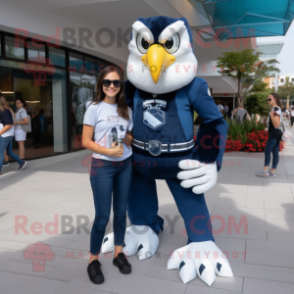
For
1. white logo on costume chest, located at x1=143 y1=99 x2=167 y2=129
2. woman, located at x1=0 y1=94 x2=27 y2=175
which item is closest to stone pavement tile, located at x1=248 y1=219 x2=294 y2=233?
white logo on costume chest, located at x1=143 y1=99 x2=167 y2=129

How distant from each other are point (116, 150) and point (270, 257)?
1.77 meters

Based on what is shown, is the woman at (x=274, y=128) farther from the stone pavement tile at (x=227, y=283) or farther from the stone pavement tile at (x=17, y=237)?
the stone pavement tile at (x=17, y=237)

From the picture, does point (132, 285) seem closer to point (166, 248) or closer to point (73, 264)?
point (73, 264)

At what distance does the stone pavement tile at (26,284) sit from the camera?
7.97 ft

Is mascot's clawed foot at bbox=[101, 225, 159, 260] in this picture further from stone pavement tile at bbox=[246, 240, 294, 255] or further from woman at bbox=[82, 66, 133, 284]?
stone pavement tile at bbox=[246, 240, 294, 255]

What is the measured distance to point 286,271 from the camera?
2707mm

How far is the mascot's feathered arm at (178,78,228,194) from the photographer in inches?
100

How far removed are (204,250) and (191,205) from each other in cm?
38

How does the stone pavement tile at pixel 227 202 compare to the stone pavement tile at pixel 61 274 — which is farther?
the stone pavement tile at pixel 227 202

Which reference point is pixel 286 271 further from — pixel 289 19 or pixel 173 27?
pixel 289 19

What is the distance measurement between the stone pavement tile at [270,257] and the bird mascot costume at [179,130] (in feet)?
1.37

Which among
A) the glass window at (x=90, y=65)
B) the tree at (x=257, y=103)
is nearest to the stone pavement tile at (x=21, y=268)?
the glass window at (x=90, y=65)

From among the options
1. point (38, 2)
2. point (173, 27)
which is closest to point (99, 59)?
point (38, 2)

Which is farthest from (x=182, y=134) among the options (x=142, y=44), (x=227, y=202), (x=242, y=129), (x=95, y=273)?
(x=242, y=129)
